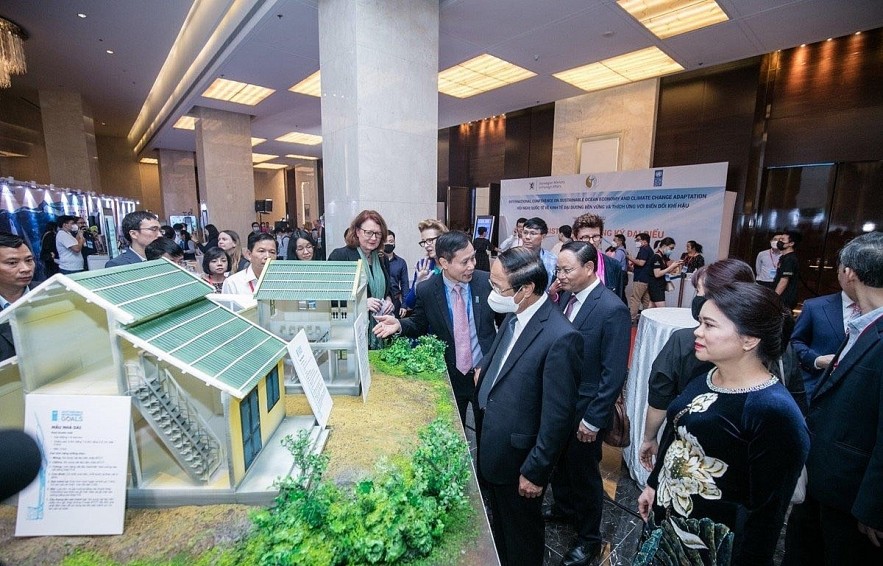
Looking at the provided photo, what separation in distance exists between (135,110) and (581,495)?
660 inches

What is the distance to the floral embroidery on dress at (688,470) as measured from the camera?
52.5 inches

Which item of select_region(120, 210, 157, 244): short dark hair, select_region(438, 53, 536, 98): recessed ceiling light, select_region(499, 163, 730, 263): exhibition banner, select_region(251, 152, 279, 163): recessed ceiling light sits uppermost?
select_region(438, 53, 536, 98): recessed ceiling light

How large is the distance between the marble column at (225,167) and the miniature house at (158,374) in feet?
35.3

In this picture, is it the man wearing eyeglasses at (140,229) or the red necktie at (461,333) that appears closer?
the red necktie at (461,333)

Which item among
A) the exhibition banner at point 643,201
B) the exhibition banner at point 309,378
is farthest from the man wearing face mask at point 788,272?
the exhibition banner at point 309,378

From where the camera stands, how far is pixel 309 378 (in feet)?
5.04

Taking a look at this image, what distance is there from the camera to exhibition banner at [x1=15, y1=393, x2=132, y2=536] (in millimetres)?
1035

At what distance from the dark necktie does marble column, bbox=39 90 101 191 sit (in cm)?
1379

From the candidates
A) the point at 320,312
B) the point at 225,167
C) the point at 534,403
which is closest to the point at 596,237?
the point at 534,403

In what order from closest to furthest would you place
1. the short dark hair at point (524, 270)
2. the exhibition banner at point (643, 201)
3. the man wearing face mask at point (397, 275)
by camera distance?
the short dark hair at point (524, 270), the man wearing face mask at point (397, 275), the exhibition banner at point (643, 201)

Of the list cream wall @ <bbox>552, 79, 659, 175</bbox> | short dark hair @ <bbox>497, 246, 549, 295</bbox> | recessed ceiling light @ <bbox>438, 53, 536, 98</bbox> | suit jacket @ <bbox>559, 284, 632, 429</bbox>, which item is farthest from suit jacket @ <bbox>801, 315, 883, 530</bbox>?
cream wall @ <bbox>552, 79, 659, 175</bbox>

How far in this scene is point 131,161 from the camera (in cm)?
1912

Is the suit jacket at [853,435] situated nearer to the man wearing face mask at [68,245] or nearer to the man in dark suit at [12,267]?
the man in dark suit at [12,267]

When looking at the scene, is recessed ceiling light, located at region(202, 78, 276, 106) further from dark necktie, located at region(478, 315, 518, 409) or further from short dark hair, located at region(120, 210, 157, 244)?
dark necktie, located at region(478, 315, 518, 409)
